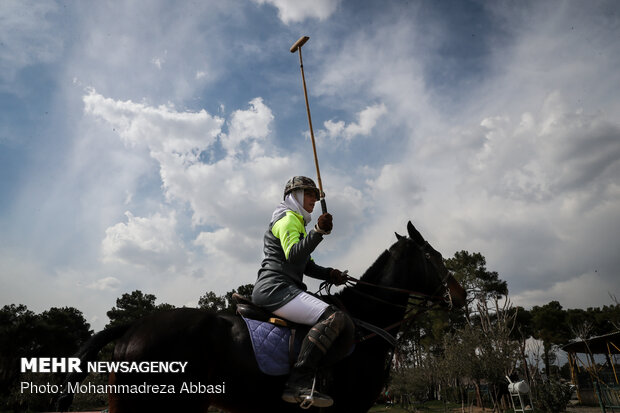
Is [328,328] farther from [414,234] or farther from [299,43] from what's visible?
[299,43]

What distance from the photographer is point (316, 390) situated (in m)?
3.70

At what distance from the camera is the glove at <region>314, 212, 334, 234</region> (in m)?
4.11

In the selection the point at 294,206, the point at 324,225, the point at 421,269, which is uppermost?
the point at 294,206

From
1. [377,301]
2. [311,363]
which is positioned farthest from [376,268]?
[311,363]

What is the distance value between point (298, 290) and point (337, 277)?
45.9 inches

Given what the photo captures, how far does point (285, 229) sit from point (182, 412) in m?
2.07

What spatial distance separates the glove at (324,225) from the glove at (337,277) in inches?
45.0

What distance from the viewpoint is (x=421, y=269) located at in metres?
5.12

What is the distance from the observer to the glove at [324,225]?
411 centimetres

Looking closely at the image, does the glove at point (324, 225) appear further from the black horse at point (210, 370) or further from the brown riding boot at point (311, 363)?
the black horse at point (210, 370)

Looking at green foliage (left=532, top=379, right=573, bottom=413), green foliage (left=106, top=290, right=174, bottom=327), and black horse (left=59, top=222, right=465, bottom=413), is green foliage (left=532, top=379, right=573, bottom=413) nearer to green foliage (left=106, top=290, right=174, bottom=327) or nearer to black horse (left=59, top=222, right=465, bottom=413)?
black horse (left=59, top=222, right=465, bottom=413)

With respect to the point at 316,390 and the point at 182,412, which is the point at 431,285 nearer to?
the point at 316,390

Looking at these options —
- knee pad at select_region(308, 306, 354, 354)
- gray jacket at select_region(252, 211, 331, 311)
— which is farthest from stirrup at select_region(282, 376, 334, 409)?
gray jacket at select_region(252, 211, 331, 311)

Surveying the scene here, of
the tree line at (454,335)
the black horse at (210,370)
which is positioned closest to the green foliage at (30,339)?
the tree line at (454,335)
